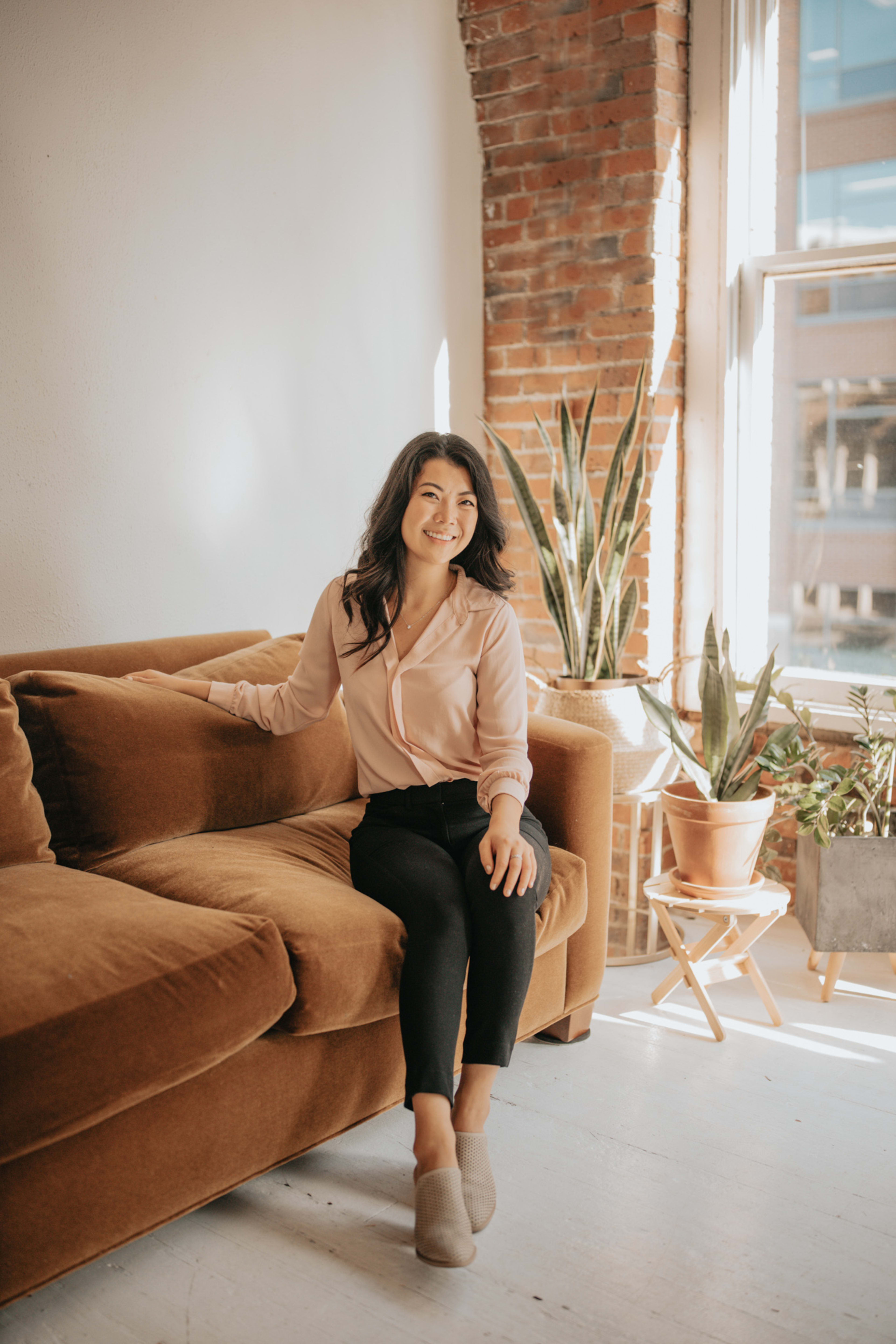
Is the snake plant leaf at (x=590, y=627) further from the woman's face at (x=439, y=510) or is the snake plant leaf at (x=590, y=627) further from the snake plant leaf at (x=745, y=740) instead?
the woman's face at (x=439, y=510)

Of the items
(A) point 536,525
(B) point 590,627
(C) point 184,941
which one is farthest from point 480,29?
(C) point 184,941

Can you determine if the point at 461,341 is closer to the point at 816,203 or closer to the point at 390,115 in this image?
the point at 390,115

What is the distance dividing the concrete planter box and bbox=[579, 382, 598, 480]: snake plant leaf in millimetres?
1127

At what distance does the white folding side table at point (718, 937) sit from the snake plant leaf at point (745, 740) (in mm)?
237

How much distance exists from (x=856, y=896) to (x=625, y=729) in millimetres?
665

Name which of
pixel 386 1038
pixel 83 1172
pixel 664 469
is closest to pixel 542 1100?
pixel 386 1038

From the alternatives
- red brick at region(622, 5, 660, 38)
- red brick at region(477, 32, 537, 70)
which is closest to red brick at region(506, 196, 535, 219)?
red brick at region(477, 32, 537, 70)

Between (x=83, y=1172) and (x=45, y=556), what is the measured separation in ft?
4.57

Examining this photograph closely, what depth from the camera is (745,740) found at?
2.46 metres

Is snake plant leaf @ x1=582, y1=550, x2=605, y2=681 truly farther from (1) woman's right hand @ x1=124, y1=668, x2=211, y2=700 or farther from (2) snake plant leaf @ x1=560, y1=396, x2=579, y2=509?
(1) woman's right hand @ x1=124, y1=668, x2=211, y2=700

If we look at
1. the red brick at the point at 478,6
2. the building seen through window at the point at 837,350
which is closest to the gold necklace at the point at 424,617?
the building seen through window at the point at 837,350

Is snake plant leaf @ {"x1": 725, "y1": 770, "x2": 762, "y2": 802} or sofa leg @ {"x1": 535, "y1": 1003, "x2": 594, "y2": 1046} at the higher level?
snake plant leaf @ {"x1": 725, "y1": 770, "x2": 762, "y2": 802}

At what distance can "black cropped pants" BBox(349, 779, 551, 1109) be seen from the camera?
171 centimetres

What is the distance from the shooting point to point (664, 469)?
319 centimetres
